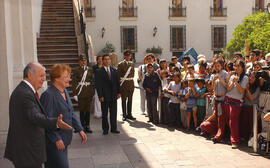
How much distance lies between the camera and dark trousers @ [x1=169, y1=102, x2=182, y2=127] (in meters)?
8.63

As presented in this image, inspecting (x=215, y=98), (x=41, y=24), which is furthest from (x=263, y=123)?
(x=41, y=24)

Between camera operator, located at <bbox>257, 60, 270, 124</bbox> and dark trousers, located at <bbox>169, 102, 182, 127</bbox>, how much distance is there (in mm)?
2428

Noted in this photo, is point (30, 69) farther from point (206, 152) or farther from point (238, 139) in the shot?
point (238, 139)

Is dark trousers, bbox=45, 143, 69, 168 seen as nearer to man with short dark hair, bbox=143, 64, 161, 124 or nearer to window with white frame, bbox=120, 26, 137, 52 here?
man with short dark hair, bbox=143, 64, 161, 124

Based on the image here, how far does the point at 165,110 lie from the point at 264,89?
301cm

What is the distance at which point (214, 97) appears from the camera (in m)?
7.27

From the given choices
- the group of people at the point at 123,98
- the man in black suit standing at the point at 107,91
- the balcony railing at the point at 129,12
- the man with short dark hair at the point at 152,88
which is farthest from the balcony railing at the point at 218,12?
the man in black suit standing at the point at 107,91

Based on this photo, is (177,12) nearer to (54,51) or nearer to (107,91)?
(54,51)

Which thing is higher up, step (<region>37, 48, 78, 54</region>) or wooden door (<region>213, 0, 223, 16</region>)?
wooden door (<region>213, 0, 223, 16</region>)

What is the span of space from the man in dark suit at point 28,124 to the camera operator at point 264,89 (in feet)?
13.6

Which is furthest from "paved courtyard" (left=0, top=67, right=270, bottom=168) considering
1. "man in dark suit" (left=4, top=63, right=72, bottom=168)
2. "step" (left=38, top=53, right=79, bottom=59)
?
"step" (left=38, top=53, right=79, bottom=59)

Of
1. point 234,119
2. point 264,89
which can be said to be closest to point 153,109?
point 234,119

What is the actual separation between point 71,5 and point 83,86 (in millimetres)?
9979

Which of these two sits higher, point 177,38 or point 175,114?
A: point 177,38
